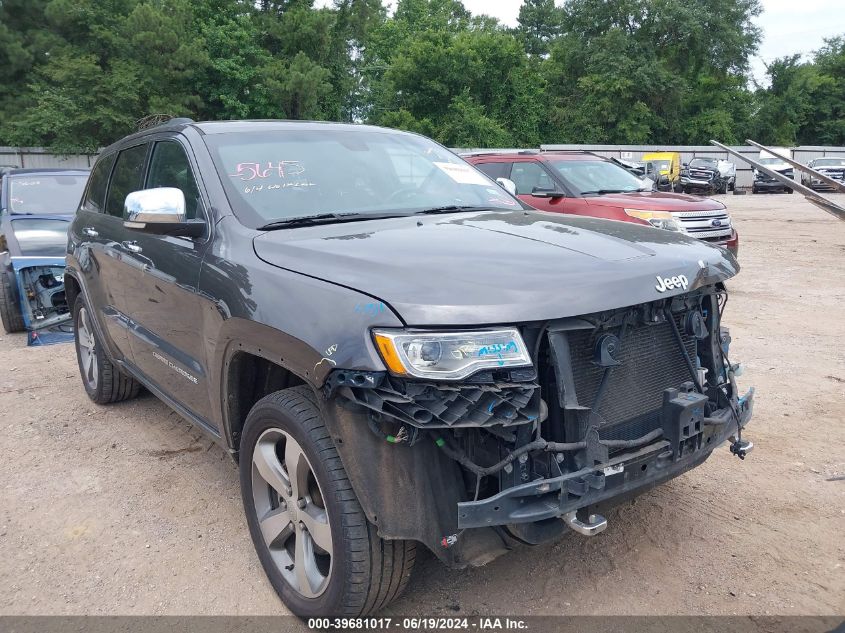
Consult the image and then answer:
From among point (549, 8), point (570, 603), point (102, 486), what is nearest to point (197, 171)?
point (102, 486)

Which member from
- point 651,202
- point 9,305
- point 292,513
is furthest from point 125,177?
point 651,202

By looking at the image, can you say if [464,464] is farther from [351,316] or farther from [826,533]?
[826,533]

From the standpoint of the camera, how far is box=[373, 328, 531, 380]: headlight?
7.04 ft

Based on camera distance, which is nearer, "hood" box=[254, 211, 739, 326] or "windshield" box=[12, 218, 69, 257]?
"hood" box=[254, 211, 739, 326]

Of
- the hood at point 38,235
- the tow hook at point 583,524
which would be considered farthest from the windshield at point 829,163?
the tow hook at point 583,524

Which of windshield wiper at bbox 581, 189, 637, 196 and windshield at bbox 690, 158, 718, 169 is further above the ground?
windshield wiper at bbox 581, 189, 637, 196

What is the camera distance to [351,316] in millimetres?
2264

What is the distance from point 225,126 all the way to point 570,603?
2.82 m

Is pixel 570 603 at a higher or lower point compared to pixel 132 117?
lower

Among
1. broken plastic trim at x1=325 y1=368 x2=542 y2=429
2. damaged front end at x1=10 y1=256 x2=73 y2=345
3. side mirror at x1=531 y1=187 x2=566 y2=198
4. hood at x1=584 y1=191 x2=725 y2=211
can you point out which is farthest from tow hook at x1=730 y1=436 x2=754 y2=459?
side mirror at x1=531 y1=187 x2=566 y2=198

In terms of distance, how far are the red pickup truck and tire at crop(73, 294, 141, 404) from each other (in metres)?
5.34

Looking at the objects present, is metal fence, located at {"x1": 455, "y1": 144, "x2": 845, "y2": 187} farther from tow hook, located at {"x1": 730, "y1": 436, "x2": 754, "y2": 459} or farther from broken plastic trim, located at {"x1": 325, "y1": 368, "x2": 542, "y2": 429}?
broken plastic trim, located at {"x1": 325, "y1": 368, "x2": 542, "y2": 429}

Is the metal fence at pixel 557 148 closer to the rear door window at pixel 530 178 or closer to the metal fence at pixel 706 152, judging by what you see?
the metal fence at pixel 706 152

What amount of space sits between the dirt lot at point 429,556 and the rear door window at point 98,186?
1.47 m
